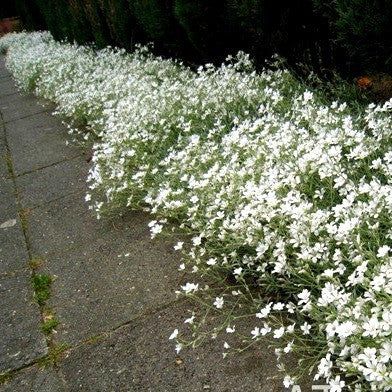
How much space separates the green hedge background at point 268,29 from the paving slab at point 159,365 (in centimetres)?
227

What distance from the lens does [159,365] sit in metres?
2.32

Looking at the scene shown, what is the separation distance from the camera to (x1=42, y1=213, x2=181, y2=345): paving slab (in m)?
2.75

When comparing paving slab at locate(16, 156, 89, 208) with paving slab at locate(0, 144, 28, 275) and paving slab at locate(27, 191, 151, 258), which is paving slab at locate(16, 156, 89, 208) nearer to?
paving slab at locate(0, 144, 28, 275)

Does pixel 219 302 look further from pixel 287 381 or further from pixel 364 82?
pixel 364 82

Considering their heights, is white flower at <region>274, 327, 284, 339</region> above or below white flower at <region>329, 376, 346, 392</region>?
above

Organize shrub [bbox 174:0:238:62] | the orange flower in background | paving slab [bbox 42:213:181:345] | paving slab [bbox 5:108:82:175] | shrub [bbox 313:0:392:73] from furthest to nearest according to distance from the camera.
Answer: shrub [bbox 174:0:238:62]
paving slab [bbox 5:108:82:175]
the orange flower in background
shrub [bbox 313:0:392:73]
paving slab [bbox 42:213:181:345]

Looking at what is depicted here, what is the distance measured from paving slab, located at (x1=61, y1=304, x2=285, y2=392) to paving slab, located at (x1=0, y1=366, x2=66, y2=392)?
2.2 inches

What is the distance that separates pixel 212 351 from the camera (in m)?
2.31

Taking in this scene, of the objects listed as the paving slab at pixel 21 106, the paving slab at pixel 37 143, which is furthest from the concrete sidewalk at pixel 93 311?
the paving slab at pixel 21 106

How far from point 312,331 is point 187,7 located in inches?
182

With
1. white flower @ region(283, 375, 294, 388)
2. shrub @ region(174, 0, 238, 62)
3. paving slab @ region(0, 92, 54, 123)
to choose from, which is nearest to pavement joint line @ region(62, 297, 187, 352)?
white flower @ region(283, 375, 294, 388)

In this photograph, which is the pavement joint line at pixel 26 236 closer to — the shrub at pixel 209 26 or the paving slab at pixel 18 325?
the paving slab at pixel 18 325

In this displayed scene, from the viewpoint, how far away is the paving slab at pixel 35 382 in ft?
7.74

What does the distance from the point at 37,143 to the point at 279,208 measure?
182 inches
